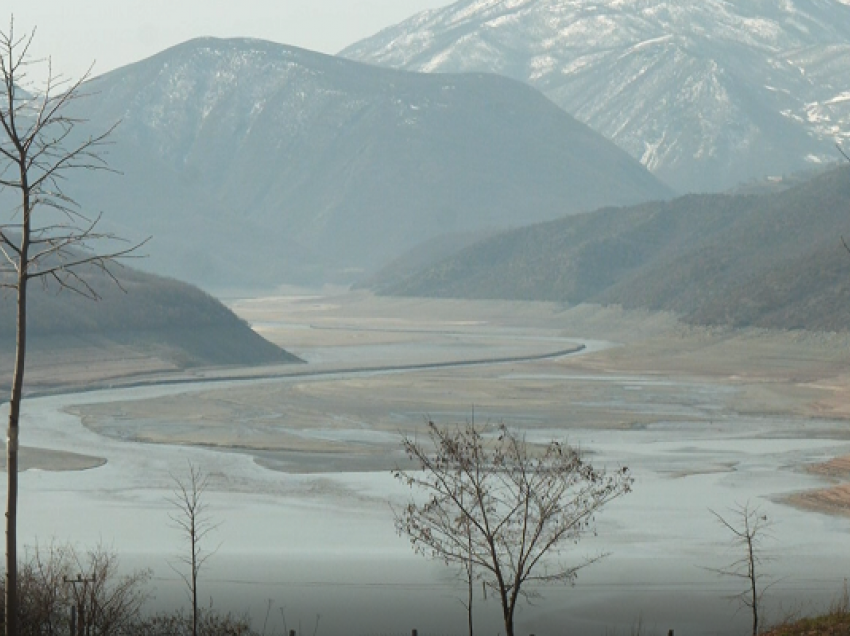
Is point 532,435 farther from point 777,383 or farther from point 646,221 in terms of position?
point 646,221

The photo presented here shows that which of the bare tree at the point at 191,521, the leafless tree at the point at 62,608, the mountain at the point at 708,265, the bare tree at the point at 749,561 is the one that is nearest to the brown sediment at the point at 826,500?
the bare tree at the point at 749,561

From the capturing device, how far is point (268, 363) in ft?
348

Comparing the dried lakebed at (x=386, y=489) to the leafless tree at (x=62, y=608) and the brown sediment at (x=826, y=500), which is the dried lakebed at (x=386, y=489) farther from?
the leafless tree at (x=62, y=608)

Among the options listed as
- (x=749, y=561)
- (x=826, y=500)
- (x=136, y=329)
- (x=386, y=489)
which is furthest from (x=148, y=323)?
(x=749, y=561)

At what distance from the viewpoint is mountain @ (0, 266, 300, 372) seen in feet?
319

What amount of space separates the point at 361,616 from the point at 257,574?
14.7ft

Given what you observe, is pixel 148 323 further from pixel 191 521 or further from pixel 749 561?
pixel 749 561

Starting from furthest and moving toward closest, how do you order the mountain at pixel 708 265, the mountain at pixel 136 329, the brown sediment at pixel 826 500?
the mountain at pixel 708 265 < the mountain at pixel 136 329 < the brown sediment at pixel 826 500

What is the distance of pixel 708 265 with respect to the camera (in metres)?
151

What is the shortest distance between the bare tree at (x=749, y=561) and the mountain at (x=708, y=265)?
1645 inches

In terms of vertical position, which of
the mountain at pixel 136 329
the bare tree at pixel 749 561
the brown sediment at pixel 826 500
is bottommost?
the bare tree at pixel 749 561

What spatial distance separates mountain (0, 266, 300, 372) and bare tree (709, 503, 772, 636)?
182 feet

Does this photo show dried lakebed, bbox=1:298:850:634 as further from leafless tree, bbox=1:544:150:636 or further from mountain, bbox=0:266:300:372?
mountain, bbox=0:266:300:372

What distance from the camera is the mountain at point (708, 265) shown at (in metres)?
116
